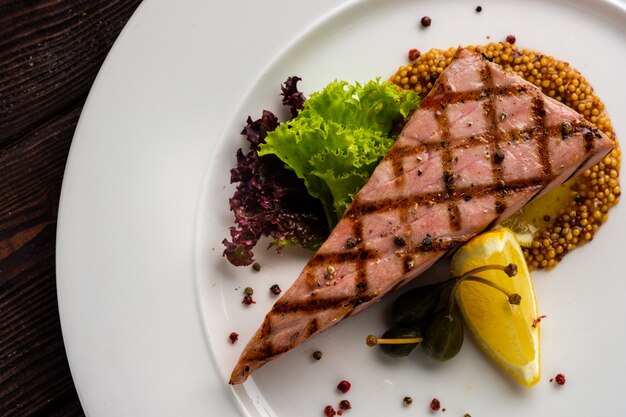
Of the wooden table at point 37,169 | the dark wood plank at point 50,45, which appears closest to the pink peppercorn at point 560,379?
the wooden table at point 37,169

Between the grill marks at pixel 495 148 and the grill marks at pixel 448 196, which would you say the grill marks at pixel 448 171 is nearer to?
the grill marks at pixel 448 196

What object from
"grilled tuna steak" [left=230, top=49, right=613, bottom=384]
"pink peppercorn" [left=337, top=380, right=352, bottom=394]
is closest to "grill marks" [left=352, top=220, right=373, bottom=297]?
"grilled tuna steak" [left=230, top=49, right=613, bottom=384]

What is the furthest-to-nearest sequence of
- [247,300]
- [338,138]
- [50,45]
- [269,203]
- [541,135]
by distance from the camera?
[50,45]
[247,300]
[269,203]
[338,138]
[541,135]

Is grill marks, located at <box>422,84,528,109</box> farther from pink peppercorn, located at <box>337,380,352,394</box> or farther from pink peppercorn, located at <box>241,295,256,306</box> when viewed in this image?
pink peppercorn, located at <box>337,380,352,394</box>

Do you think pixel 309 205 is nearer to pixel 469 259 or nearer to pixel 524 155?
pixel 469 259

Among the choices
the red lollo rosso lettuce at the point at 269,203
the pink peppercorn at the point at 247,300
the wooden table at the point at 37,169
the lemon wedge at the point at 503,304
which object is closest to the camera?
the lemon wedge at the point at 503,304

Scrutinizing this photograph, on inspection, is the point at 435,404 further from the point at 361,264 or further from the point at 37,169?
the point at 37,169

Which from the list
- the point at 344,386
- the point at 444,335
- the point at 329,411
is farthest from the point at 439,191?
the point at 329,411
